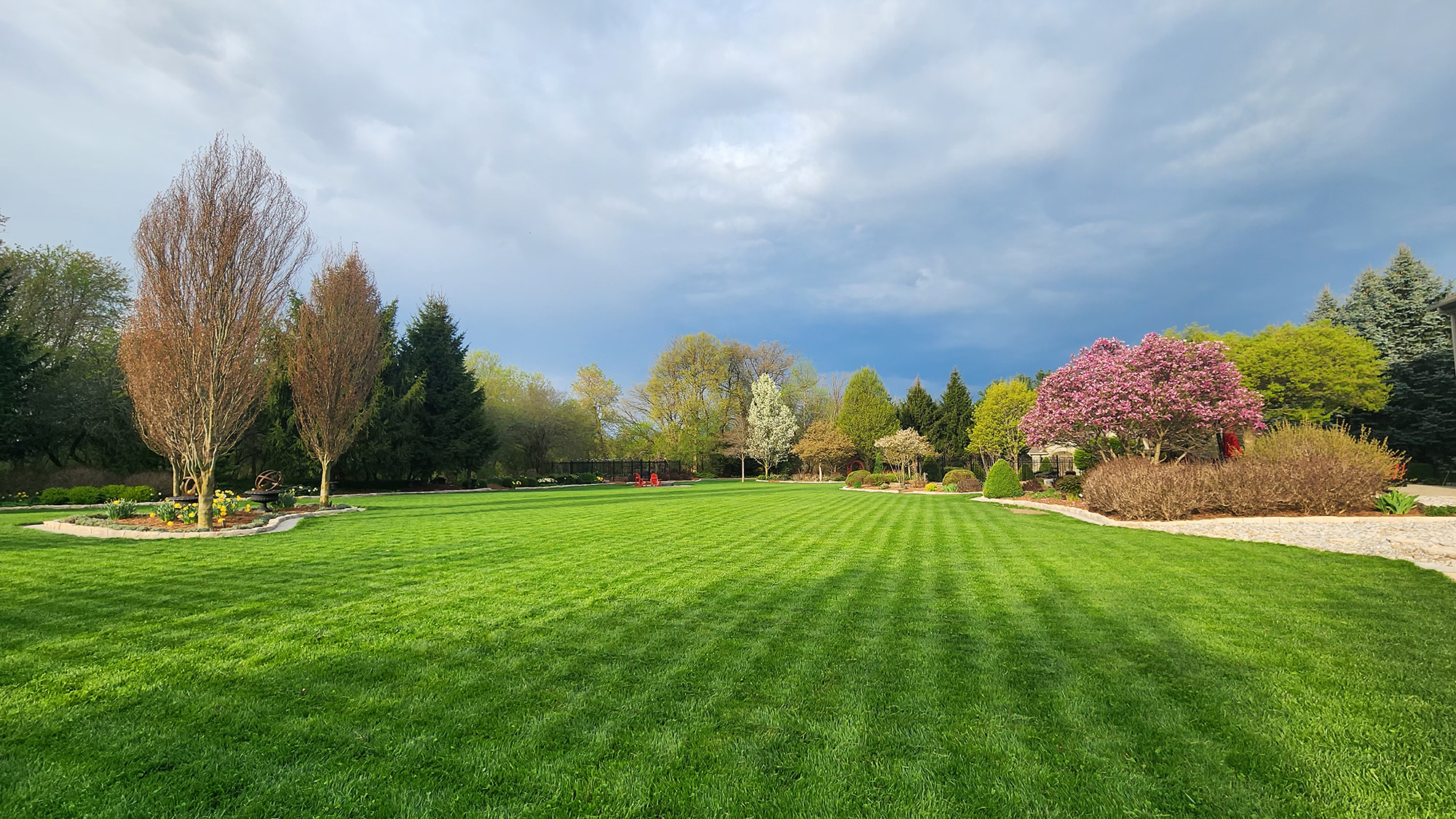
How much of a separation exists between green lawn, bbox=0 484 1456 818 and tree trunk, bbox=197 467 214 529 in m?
3.64

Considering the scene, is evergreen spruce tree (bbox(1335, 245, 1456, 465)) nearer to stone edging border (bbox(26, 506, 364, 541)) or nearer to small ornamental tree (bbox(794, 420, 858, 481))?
small ornamental tree (bbox(794, 420, 858, 481))

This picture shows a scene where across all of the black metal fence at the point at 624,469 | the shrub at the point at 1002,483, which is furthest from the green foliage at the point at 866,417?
the shrub at the point at 1002,483

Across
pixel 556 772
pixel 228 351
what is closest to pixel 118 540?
pixel 228 351

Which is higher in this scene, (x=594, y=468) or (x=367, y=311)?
(x=367, y=311)

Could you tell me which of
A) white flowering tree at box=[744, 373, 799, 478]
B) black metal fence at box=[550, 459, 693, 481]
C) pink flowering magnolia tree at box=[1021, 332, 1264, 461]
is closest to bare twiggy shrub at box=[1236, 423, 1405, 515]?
pink flowering magnolia tree at box=[1021, 332, 1264, 461]

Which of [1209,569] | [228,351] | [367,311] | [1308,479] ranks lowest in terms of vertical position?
[1209,569]

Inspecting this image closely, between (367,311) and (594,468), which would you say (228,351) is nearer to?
(367,311)

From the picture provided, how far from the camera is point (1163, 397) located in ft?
50.6

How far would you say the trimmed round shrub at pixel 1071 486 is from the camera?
1731cm

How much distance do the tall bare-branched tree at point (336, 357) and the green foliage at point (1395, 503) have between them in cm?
2443

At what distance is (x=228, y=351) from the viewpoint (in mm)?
11141

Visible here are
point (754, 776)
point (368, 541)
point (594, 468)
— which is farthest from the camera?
point (594, 468)

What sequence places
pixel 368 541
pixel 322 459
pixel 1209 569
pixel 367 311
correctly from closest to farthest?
1. pixel 1209 569
2. pixel 368 541
3. pixel 322 459
4. pixel 367 311

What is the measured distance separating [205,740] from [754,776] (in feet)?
7.94
